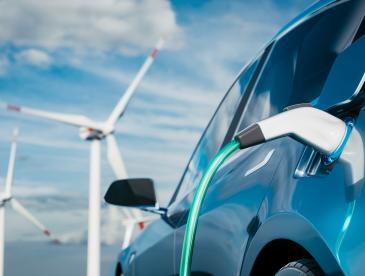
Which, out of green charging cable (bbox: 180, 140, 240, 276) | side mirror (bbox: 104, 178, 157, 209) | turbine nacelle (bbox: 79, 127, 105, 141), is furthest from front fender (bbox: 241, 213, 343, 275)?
turbine nacelle (bbox: 79, 127, 105, 141)

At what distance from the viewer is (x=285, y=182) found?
1784 millimetres

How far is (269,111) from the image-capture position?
2.42m

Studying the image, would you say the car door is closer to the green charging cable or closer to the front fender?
the front fender

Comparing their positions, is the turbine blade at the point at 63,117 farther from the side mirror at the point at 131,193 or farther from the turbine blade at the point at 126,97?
the side mirror at the point at 131,193

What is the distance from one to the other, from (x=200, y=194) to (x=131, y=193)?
5.25 feet

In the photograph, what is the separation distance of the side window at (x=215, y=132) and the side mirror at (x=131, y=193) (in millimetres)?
187

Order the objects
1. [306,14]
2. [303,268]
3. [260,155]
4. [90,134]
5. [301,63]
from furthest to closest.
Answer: [90,134], [306,14], [301,63], [260,155], [303,268]

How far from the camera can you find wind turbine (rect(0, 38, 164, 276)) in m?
20.9

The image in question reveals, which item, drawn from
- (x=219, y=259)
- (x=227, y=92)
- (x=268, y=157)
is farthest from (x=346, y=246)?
(x=227, y=92)

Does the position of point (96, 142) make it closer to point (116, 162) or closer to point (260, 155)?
point (116, 162)

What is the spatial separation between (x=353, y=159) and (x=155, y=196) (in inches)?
77.4

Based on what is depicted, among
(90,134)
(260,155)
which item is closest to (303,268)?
(260,155)

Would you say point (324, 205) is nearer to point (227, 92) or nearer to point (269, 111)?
point (269, 111)

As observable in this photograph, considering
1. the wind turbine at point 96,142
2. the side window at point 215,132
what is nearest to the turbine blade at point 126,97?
the wind turbine at point 96,142
